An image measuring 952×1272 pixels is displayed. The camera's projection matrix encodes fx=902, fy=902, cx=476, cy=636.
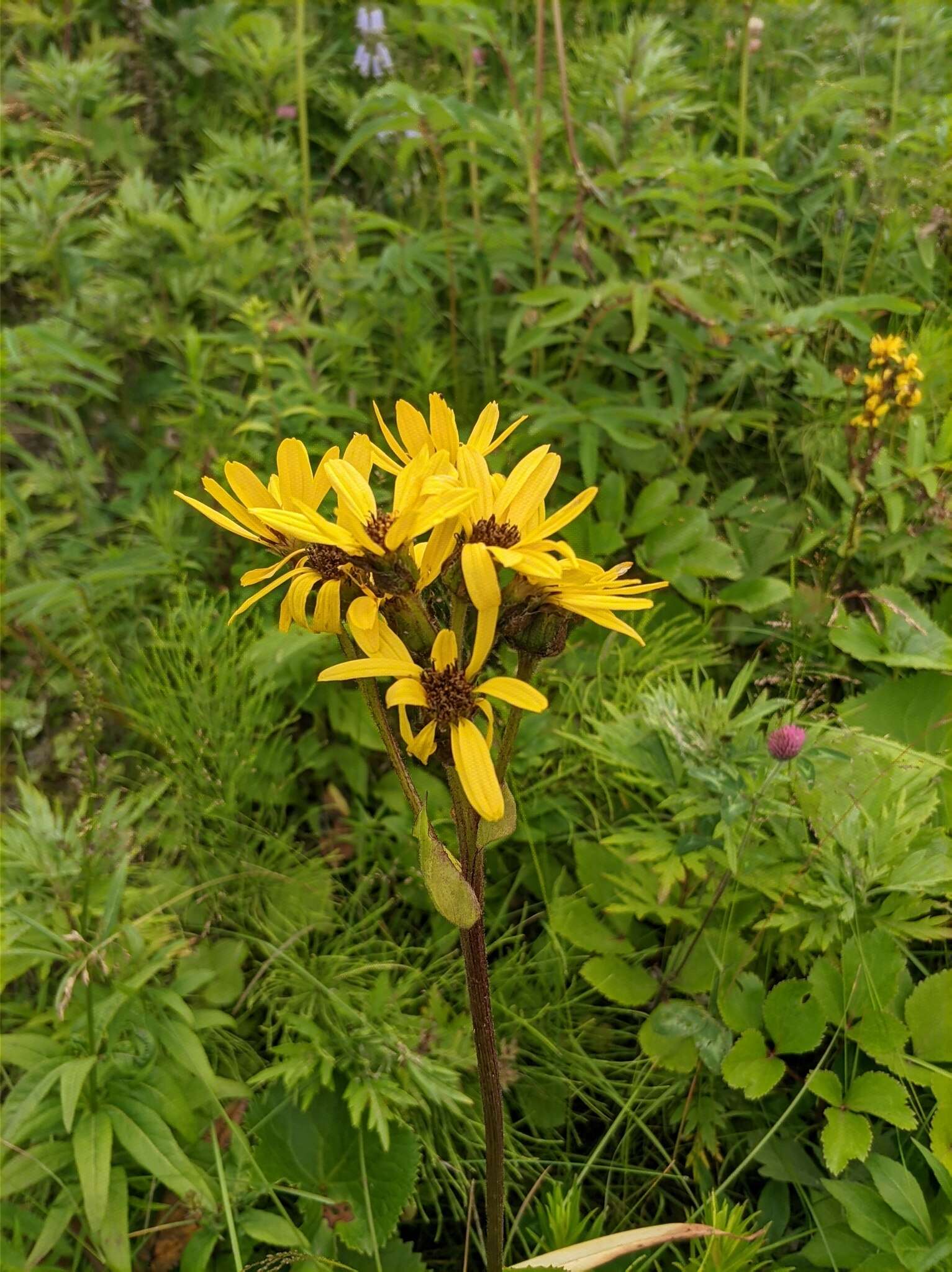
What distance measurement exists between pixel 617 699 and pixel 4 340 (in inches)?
54.6

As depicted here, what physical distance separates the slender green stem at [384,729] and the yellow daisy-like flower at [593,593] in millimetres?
202

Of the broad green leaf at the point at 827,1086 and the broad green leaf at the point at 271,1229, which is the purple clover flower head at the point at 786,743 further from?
the broad green leaf at the point at 271,1229

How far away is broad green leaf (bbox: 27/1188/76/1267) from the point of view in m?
1.17

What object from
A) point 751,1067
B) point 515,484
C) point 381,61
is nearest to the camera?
point 515,484

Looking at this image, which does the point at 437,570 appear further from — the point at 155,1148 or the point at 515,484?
the point at 155,1148

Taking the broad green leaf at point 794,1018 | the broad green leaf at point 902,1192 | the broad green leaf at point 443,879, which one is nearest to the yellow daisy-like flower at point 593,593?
the broad green leaf at point 443,879

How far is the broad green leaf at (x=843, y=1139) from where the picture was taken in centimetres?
112

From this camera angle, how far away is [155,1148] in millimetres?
1163

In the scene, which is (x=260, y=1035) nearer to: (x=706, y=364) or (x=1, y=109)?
(x=706, y=364)

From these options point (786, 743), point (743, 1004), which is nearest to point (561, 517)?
point (786, 743)

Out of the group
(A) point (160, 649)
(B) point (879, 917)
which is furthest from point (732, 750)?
(A) point (160, 649)

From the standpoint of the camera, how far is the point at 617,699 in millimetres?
1669

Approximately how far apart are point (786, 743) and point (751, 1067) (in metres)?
0.45

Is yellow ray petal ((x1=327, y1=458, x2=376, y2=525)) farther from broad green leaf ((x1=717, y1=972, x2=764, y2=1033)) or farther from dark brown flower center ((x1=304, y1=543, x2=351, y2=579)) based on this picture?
broad green leaf ((x1=717, y1=972, x2=764, y2=1033))
